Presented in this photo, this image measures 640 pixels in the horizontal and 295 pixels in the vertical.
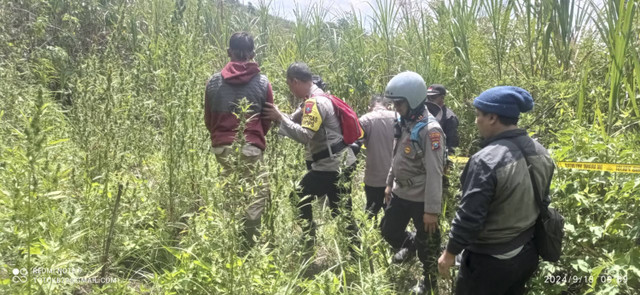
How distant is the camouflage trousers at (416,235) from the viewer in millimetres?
3072

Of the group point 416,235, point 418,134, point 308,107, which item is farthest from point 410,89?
point 416,235

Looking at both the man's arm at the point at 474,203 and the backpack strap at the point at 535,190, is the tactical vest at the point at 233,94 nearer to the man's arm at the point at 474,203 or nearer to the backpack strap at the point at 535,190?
the man's arm at the point at 474,203

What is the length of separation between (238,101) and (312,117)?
0.57 m

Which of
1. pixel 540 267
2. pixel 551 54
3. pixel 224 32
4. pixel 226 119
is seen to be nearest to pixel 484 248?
pixel 540 267

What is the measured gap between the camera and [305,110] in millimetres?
3482

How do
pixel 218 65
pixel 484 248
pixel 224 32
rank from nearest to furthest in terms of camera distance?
pixel 484 248 → pixel 218 65 → pixel 224 32

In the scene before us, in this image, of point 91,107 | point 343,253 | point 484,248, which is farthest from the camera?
point 91,107

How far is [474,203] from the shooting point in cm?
221

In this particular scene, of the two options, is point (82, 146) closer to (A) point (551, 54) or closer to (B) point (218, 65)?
(B) point (218, 65)

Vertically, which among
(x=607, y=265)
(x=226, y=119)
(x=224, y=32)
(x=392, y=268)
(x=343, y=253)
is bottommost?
(x=392, y=268)

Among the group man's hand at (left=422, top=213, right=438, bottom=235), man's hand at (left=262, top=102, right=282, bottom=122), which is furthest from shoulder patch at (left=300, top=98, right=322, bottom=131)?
man's hand at (left=422, top=213, right=438, bottom=235)

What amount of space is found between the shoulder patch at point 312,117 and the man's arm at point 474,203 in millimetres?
1397

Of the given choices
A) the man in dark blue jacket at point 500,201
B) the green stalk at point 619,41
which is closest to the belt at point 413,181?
the man in dark blue jacket at point 500,201

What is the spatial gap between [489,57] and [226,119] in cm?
365
